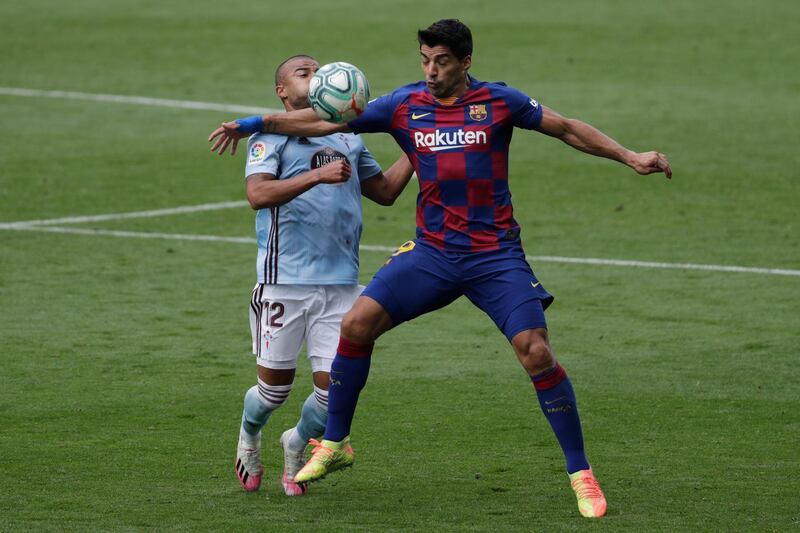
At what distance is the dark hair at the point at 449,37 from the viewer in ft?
26.3

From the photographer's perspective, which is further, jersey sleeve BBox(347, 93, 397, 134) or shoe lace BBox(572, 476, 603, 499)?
jersey sleeve BBox(347, 93, 397, 134)

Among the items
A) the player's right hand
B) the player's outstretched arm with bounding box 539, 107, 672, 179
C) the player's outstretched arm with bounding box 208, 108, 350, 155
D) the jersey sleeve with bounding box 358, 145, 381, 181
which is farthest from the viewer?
the jersey sleeve with bounding box 358, 145, 381, 181

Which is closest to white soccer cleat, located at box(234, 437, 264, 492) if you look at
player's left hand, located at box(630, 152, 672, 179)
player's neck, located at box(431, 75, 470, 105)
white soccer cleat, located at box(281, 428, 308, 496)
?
white soccer cleat, located at box(281, 428, 308, 496)

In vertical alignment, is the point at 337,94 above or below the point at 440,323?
above

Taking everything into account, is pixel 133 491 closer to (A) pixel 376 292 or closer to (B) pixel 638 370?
(A) pixel 376 292

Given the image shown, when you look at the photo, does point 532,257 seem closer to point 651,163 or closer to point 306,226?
point 306,226

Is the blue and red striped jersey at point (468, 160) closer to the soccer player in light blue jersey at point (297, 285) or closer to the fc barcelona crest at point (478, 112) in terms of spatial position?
the fc barcelona crest at point (478, 112)

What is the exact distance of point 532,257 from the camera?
618 inches

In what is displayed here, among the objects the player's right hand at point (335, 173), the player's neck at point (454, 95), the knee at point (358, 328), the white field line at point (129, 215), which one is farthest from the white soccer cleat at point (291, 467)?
the white field line at point (129, 215)

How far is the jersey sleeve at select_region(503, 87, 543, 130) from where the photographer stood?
816 centimetres

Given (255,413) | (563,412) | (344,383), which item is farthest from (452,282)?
(255,413)

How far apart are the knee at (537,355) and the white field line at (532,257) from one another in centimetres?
743

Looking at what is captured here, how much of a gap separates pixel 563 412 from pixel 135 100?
61.2 feet

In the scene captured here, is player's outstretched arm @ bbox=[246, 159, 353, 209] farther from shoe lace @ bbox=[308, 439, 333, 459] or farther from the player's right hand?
shoe lace @ bbox=[308, 439, 333, 459]
